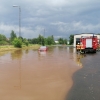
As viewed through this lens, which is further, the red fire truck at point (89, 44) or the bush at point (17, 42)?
the bush at point (17, 42)

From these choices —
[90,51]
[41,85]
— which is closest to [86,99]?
[41,85]

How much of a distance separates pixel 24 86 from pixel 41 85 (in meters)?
0.80

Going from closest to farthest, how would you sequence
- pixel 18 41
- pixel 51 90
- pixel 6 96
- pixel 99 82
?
pixel 6 96, pixel 51 90, pixel 99 82, pixel 18 41

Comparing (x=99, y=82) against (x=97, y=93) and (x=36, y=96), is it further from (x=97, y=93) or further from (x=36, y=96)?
(x=36, y=96)

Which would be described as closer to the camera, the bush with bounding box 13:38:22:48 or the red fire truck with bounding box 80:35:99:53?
the red fire truck with bounding box 80:35:99:53

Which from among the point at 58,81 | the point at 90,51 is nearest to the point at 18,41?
the point at 90,51

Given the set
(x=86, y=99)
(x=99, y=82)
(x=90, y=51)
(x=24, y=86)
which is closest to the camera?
(x=86, y=99)

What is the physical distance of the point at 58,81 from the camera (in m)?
10.4

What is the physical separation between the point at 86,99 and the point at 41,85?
112 inches

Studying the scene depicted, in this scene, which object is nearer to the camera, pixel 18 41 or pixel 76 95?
pixel 76 95

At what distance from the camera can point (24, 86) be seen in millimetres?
9297

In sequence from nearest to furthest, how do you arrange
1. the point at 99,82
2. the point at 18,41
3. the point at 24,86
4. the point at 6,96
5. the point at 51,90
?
the point at 6,96 → the point at 51,90 → the point at 24,86 → the point at 99,82 → the point at 18,41

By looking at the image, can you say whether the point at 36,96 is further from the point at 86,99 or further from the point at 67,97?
the point at 86,99

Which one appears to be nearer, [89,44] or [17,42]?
[89,44]
